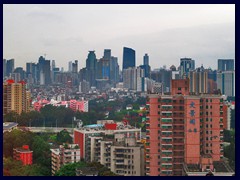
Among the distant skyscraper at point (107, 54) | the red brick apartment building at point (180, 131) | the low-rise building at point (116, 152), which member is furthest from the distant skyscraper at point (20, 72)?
the red brick apartment building at point (180, 131)

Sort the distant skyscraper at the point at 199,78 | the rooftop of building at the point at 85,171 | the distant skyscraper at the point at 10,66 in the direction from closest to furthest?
the rooftop of building at the point at 85,171 → the distant skyscraper at the point at 199,78 → the distant skyscraper at the point at 10,66

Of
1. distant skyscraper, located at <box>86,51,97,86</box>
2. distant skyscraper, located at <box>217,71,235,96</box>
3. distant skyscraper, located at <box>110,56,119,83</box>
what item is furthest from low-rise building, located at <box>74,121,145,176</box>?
distant skyscraper, located at <box>110,56,119,83</box>

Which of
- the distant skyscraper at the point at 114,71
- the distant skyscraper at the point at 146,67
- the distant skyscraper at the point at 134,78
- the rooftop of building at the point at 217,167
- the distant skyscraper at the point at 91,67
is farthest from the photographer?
the distant skyscraper at the point at 114,71

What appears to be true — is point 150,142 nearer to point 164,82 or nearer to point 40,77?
point 164,82

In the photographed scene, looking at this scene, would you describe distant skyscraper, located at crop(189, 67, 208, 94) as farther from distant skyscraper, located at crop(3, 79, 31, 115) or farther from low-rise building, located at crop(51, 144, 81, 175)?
low-rise building, located at crop(51, 144, 81, 175)

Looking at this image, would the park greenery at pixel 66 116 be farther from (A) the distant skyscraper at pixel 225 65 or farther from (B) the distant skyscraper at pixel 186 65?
(A) the distant skyscraper at pixel 225 65

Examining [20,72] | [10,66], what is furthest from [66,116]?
[20,72]

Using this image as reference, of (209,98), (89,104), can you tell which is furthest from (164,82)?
(209,98)
